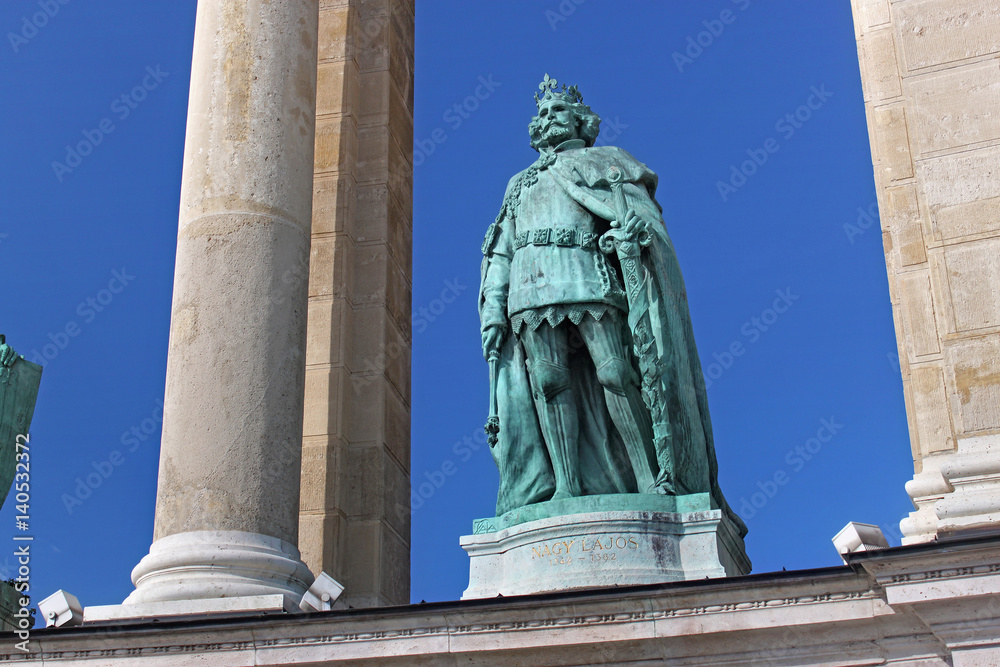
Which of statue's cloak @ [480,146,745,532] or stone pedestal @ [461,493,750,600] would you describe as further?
statue's cloak @ [480,146,745,532]

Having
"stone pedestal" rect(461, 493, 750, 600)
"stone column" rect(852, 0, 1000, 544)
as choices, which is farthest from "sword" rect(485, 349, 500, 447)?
"stone column" rect(852, 0, 1000, 544)

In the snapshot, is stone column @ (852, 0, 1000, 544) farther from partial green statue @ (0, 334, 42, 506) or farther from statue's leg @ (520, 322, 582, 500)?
partial green statue @ (0, 334, 42, 506)

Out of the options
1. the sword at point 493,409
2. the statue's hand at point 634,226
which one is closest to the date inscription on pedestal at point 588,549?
the sword at point 493,409

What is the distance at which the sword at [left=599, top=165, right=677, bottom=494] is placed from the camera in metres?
14.7

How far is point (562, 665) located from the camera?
1198 cm

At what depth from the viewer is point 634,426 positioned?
15000 mm

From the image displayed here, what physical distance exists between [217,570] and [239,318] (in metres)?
2.88

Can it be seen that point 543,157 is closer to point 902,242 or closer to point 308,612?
point 902,242

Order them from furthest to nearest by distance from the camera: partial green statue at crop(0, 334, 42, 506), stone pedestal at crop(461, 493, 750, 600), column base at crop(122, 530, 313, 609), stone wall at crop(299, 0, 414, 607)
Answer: stone wall at crop(299, 0, 414, 607)
partial green statue at crop(0, 334, 42, 506)
column base at crop(122, 530, 313, 609)
stone pedestal at crop(461, 493, 750, 600)

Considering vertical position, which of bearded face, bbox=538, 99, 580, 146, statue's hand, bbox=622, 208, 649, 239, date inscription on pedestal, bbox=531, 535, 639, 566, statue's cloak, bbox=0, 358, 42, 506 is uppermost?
bearded face, bbox=538, 99, 580, 146

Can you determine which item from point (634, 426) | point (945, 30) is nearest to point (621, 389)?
point (634, 426)

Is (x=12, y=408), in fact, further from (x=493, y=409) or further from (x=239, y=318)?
(x=493, y=409)

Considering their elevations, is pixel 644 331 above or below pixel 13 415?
below

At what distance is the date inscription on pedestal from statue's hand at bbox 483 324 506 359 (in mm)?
2627
